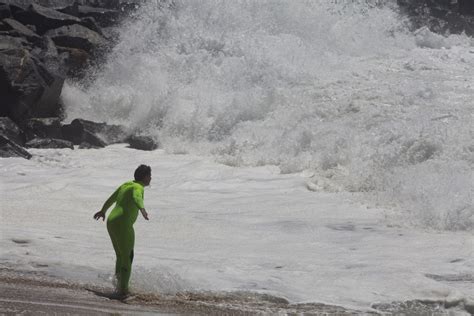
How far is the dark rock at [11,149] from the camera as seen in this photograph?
14.9 meters

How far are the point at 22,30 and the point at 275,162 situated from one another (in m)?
8.96

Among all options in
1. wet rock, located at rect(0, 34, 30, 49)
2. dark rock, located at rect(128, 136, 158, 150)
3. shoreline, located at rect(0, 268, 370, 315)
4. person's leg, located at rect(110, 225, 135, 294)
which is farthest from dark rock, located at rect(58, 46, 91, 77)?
person's leg, located at rect(110, 225, 135, 294)

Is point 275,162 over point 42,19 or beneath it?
beneath

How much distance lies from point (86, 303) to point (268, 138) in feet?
29.4

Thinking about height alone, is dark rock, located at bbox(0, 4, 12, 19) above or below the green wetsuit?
above

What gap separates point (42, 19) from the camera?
21359 millimetres

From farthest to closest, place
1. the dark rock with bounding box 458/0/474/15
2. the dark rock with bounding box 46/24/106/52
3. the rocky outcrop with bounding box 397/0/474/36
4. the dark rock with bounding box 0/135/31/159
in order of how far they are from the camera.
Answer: the dark rock with bounding box 458/0/474/15
the rocky outcrop with bounding box 397/0/474/36
the dark rock with bounding box 46/24/106/52
the dark rock with bounding box 0/135/31/159

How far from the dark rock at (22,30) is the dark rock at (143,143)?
517 centimetres

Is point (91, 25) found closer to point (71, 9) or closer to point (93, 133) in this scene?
point (71, 9)

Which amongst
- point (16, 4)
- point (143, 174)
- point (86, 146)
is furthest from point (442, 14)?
point (143, 174)

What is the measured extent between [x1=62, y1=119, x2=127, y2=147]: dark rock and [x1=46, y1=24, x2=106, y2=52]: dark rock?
4169 mm

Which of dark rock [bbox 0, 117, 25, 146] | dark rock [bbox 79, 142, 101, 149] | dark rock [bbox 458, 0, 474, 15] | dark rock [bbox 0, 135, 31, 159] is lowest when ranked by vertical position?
dark rock [bbox 0, 135, 31, 159]

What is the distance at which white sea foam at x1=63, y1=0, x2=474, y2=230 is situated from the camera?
41.9 ft

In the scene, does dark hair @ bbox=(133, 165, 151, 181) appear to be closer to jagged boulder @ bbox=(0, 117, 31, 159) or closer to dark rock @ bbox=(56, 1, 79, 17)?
jagged boulder @ bbox=(0, 117, 31, 159)
